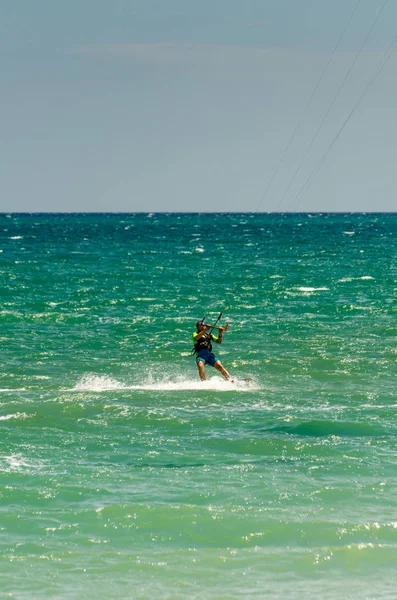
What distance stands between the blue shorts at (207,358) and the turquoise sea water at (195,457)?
1.51 ft

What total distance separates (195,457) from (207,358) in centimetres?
668

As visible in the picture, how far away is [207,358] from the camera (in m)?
20.4

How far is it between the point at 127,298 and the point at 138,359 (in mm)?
13919

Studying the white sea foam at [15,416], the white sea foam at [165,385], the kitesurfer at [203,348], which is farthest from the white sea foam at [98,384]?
the white sea foam at [15,416]

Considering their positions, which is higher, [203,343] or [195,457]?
[203,343]

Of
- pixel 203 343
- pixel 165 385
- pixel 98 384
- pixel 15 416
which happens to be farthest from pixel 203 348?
pixel 15 416

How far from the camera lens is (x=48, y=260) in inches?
2375

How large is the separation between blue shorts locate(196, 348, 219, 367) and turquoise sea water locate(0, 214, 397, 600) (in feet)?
1.51

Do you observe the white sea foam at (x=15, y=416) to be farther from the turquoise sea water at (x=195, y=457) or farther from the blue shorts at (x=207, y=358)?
the blue shorts at (x=207, y=358)

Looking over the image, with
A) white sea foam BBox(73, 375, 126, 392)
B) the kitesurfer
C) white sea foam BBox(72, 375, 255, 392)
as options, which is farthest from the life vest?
white sea foam BBox(73, 375, 126, 392)

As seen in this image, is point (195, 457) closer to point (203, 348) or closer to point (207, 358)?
point (207, 358)

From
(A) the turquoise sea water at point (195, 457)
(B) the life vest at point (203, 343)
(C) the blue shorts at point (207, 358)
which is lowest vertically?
(A) the turquoise sea water at point (195, 457)

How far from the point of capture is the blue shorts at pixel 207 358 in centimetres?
2038

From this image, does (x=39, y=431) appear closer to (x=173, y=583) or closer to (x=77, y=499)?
(x=77, y=499)
